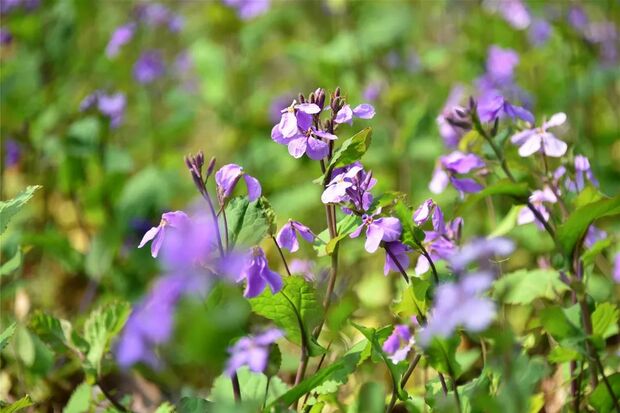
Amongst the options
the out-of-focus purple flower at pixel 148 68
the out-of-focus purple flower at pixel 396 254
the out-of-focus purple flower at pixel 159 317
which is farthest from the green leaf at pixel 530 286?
the out-of-focus purple flower at pixel 148 68

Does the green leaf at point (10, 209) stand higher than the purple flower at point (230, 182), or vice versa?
the green leaf at point (10, 209)

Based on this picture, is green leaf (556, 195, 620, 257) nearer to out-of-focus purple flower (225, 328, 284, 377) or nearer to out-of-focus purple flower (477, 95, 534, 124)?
out-of-focus purple flower (477, 95, 534, 124)

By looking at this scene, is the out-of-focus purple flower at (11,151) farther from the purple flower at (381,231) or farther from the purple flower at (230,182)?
the purple flower at (381,231)

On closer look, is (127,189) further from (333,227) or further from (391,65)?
(333,227)

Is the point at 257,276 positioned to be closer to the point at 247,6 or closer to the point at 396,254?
the point at 396,254

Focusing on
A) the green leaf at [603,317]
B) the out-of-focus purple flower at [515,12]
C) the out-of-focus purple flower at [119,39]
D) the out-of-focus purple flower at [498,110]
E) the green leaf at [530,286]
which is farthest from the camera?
the out-of-focus purple flower at [515,12]

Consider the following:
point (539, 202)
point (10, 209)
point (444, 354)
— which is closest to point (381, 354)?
point (444, 354)

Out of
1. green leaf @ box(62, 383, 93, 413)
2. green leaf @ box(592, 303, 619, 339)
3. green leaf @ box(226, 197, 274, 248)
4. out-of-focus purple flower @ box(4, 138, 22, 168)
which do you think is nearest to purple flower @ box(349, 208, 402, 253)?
green leaf @ box(226, 197, 274, 248)
